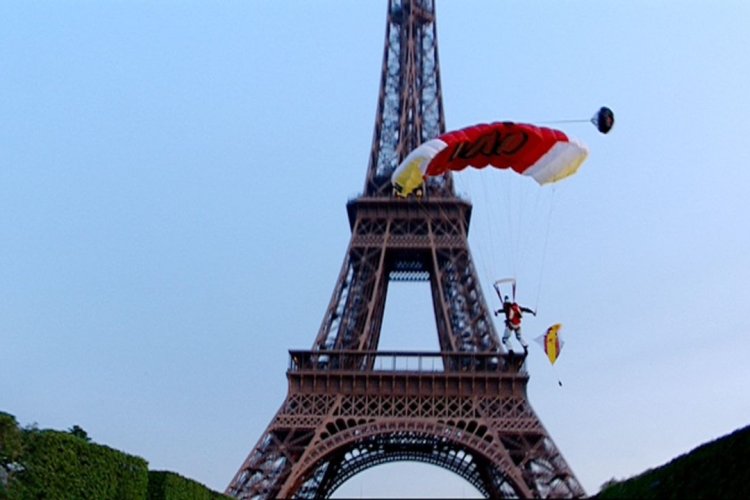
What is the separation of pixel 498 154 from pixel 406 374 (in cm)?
1800

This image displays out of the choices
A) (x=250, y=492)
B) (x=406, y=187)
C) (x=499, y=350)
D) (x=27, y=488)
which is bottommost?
(x=27, y=488)

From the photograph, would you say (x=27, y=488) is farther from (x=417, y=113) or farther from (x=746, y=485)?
(x=417, y=113)

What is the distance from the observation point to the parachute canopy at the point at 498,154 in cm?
1986

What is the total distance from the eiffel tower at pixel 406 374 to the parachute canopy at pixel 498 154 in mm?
16012

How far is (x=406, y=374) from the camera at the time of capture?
123 feet

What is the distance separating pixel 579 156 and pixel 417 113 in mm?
24107

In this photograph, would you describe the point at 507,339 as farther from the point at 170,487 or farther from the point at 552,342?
the point at 170,487

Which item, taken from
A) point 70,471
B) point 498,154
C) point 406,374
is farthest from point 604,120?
point 406,374

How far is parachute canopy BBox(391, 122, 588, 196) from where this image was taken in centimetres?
1986

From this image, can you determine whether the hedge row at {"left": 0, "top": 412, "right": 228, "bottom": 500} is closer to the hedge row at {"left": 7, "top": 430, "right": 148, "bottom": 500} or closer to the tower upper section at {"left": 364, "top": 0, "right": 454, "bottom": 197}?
the hedge row at {"left": 7, "top": 430, "right": 148, "bottom": 500}

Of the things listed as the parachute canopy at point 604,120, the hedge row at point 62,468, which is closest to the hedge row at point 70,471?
the hedge row at point 62,468

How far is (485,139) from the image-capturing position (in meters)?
20.3

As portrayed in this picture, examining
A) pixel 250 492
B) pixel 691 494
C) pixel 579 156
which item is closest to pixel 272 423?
pixel 250 492

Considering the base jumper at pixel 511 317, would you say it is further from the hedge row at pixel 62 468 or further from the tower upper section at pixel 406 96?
the tower upper section at pixel 406 96
